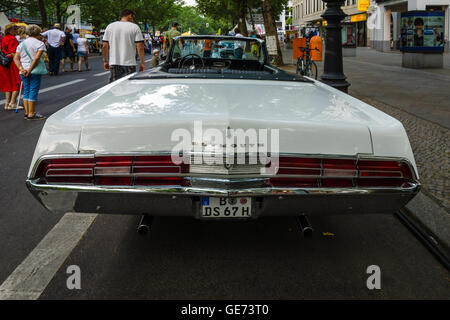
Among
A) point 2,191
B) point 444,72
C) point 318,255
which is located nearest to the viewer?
point 318,255

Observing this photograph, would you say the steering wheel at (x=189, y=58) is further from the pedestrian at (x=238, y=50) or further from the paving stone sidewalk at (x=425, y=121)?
the paving stone sidewalk at (x=425, y=121)

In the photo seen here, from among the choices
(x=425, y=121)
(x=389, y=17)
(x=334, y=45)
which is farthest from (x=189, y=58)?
(x=389, y=17)

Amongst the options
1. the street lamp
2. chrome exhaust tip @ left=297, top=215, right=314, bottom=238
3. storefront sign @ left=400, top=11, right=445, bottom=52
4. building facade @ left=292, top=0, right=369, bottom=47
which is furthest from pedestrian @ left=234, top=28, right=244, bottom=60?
building facade @ left=292, top=0, right=369, bottom=47

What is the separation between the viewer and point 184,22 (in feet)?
404

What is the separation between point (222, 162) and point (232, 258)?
874 mm

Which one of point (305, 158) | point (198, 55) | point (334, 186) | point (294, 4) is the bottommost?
point (334, 186)

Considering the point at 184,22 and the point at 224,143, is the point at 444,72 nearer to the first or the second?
the point at 224,143

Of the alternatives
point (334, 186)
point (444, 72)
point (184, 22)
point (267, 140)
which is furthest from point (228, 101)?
point (184, 22)

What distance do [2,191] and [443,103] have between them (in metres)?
7.90

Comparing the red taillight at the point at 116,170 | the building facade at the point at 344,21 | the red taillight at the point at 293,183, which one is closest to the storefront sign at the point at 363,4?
the building facade at the point at 344,21

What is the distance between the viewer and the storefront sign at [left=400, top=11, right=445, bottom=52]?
16197 mm

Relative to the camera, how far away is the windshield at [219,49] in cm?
495

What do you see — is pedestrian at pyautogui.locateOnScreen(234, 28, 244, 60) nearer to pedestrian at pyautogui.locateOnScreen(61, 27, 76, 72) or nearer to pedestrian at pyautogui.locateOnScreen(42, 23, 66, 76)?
pedestrian at pyautogui.locateOnScreen(42, 23, 66, 76)

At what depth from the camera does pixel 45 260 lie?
9.30 feet
